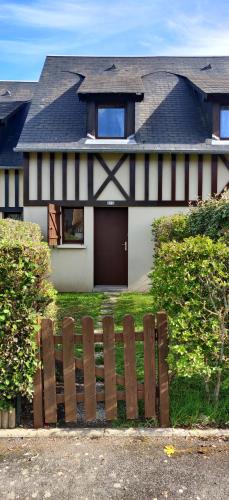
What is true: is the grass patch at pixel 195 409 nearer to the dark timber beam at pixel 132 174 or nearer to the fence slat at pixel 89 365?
the fence slat at pixel 89 365

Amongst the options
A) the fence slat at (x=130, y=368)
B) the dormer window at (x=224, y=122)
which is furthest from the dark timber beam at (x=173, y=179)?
the fence slat at (x=130, y=368)

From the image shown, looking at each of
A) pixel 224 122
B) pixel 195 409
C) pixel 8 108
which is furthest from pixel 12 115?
pixel 195 409

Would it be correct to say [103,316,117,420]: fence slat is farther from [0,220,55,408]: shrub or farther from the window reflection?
the window reflection

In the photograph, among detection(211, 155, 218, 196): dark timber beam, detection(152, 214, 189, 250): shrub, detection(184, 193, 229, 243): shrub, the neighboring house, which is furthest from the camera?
the neighboring house

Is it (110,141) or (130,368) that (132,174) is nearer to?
(110,141)

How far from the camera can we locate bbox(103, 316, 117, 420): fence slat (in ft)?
10.9

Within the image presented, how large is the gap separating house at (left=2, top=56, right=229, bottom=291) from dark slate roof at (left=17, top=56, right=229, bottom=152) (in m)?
0.05

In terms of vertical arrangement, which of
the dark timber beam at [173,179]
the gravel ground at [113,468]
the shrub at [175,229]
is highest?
the dark timber beam at [173,179]

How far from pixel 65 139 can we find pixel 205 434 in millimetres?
8979

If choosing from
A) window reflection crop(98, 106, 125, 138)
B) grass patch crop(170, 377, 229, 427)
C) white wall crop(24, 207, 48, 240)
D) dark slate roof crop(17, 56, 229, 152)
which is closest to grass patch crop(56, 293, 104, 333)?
white wall crop(24, 207, 48, 240)

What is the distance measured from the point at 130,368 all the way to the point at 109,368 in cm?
18

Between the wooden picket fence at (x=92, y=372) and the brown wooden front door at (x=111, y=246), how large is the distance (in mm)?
7663

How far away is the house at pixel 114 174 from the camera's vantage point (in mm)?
10484

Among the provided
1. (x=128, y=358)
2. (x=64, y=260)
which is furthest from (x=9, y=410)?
(x=64, y=260)
